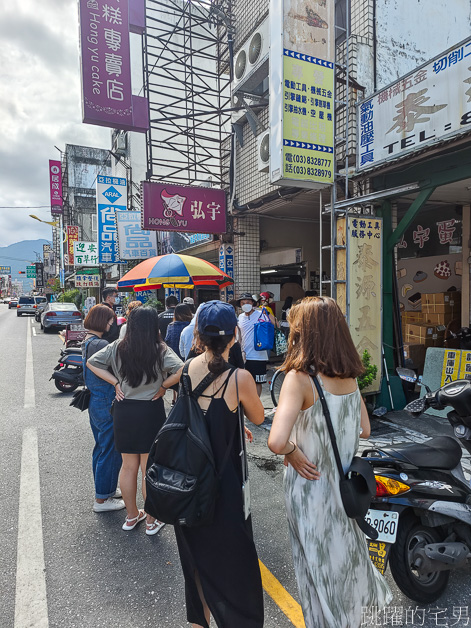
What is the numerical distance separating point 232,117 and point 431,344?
738 cm

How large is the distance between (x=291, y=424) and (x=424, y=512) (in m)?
1.26

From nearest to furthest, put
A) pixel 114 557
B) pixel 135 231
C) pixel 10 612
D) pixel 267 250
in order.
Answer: pixel 10 612
pixel 114 557
pixel 267 250
pixel 135 231

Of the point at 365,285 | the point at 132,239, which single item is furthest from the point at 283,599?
the point at 132,239

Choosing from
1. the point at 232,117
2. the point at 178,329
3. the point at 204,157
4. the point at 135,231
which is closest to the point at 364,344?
the point at 178,329

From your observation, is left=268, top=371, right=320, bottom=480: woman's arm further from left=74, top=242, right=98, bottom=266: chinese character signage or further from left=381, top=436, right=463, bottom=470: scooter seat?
left=74, top=242, right=98, bottom=266: chinese character signage

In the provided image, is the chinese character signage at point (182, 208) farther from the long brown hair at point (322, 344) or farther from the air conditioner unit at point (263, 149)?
the long brown hair at point (322, 344)

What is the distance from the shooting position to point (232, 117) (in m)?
10.3

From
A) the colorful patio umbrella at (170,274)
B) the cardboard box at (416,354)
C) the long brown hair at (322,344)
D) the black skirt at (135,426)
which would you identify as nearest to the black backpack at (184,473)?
the long brown hair at (322,344)

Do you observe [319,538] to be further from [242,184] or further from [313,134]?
[242,184]

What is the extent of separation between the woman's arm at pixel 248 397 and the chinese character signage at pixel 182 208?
7.81 meters

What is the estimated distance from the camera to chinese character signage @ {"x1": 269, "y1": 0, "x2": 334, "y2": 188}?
17.6ft

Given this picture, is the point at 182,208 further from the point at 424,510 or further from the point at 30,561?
the point at 424,510

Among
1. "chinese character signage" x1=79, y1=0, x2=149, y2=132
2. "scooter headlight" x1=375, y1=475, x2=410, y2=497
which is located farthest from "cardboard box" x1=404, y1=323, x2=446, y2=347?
"chinese character signage" x1=79, y1=0, x2=149, y2=132

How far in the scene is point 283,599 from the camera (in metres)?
2.42
